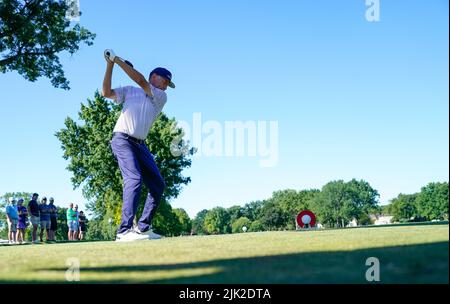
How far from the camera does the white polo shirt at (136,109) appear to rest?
25.3ft

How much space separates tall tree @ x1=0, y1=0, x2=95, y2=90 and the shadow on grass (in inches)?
700

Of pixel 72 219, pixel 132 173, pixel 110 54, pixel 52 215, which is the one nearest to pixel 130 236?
pixel 132 173

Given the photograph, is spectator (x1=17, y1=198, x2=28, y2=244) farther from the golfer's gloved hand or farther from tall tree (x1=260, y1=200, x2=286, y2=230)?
tall tree (x1=260, y1=200, x2=286, y2=230)

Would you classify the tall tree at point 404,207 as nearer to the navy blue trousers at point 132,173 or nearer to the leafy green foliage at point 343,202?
the leafy green foliage at point 343,202

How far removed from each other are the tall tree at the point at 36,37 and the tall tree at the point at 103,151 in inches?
607

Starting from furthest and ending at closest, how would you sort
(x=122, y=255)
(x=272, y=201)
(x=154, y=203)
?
(x=272, y=201), (x=154, y=203), (x=122, y=255)

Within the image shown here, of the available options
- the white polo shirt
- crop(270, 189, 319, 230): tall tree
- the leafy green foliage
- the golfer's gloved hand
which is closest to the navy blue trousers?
the white polo shirt

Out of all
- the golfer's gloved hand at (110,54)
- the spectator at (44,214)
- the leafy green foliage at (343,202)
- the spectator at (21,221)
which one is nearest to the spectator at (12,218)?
the spectator at (21,221)

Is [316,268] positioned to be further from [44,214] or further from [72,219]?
[72,219]

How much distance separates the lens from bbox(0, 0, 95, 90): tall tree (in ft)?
63.8

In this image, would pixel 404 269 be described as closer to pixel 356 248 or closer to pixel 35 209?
pixel 356 248

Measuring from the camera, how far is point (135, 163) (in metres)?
7.70

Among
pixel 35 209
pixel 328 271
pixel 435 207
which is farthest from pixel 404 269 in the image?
pixel 435 207

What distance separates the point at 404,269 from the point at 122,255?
9.86 ft
